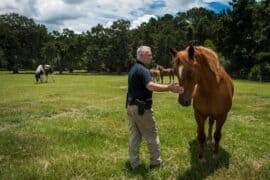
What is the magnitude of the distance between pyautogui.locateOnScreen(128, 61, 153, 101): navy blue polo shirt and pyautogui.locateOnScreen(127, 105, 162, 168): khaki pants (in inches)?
9.2

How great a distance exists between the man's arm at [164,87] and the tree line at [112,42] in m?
55.6

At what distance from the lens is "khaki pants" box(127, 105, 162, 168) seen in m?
7.64

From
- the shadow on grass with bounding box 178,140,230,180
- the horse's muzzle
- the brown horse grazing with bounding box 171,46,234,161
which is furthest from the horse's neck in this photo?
the shadow on grass with bounding box 178,140,230,180

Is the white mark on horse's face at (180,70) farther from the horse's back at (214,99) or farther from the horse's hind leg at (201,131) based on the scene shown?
the horse's hind leg at (201,131)

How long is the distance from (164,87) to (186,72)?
1.87ft

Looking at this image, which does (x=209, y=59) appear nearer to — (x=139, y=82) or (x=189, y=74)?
(x=189, y=74)

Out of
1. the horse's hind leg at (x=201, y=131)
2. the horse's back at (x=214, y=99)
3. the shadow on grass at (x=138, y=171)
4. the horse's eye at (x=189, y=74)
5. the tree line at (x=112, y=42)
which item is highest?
the tree line at (x=112, y=42)

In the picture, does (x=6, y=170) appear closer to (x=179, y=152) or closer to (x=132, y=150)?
(x=132, y=150)

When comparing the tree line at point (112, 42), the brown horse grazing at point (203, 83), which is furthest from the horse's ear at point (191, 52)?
the tree line at point (112, 42)

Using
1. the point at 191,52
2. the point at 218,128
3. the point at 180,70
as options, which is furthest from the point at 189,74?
the point at 218,128

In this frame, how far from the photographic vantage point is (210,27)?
8525 centimetres

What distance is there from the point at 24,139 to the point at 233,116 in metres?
8.54

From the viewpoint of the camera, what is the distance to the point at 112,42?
85625 millimetres

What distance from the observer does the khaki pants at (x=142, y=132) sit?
7.64 metres
